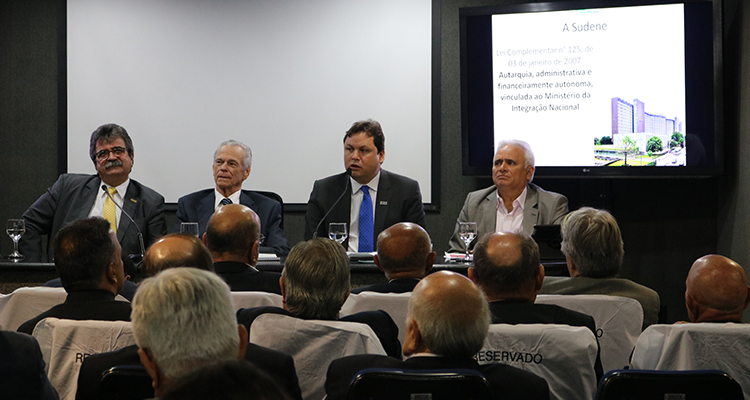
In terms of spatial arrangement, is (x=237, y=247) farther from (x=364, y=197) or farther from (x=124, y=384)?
(x=364, y=197)

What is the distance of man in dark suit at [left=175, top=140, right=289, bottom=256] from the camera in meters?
4.34

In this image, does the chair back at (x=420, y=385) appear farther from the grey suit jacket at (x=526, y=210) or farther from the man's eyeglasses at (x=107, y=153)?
the man's eyeglasses at (x=107, y=153)

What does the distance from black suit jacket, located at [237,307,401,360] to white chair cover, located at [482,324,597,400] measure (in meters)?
0.32

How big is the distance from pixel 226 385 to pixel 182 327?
58cm

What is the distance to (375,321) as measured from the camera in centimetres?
202

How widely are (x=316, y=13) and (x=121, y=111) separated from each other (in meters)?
1.75

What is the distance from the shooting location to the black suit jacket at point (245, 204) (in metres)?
4.30

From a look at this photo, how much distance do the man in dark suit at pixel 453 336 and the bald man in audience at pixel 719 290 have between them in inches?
33.9

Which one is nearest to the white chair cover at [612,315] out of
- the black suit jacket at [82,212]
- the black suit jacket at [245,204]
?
the black suit jacket at [245,204]

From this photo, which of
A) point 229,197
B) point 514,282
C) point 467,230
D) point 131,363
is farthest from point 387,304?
point 229,197

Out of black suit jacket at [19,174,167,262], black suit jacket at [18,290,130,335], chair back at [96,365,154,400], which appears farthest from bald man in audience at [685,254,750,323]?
black suit jacket at [19,174,167,262]

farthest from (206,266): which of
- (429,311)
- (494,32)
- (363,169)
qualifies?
(494,32)

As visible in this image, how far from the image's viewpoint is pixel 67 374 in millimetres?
1887

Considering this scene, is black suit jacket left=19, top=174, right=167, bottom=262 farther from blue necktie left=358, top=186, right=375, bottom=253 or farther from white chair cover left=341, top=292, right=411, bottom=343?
white chair cover left=341, top=292, right=411, bottom=343
